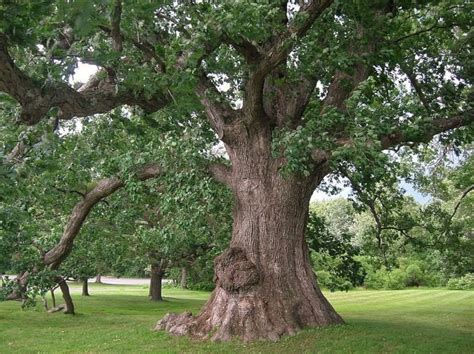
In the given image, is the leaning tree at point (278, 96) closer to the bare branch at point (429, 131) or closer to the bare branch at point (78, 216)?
the bare branch at point (429, 131)

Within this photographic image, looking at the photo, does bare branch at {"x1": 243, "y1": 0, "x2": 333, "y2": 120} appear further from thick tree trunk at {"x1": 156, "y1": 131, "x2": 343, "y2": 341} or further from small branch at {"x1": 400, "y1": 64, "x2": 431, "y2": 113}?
small branch at {"x1": 400, "y1": 64, "x2": 431, "y2": 113}

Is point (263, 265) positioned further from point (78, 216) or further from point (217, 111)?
point (78, 216)

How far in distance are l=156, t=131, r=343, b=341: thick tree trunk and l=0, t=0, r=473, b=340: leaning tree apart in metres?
0.03

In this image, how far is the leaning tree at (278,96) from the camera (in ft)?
28.7

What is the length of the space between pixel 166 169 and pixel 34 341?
5658 millimetres

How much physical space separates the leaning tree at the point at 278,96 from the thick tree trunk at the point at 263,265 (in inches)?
1.1

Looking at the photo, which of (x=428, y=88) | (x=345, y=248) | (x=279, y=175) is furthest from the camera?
(x=345, y=248)

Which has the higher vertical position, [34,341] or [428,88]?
[428,88]

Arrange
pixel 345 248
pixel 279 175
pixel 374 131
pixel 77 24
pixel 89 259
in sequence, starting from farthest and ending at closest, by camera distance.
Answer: pixel 89 259 < pixel 345 248 < pixel 279 175 < pixel 374 131 < pixel 77 24

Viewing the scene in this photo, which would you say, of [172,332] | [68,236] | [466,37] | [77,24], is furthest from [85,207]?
[77,24]

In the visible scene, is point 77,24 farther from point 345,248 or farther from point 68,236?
point 345,248

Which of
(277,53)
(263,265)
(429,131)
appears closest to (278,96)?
(277,53)

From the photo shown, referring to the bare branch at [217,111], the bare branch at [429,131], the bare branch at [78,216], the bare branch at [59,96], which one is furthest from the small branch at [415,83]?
the bare branch at [78,216]

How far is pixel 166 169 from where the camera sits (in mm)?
11516
